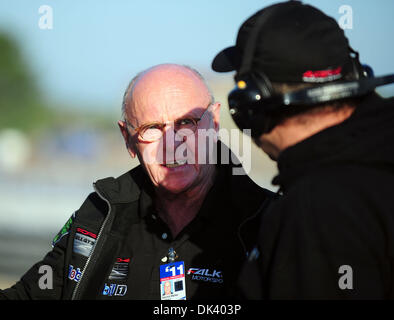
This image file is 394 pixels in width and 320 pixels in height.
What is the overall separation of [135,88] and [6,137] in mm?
38065

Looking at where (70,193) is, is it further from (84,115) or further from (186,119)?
(84,115)

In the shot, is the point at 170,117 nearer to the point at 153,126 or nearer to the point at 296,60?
the point at 153,126

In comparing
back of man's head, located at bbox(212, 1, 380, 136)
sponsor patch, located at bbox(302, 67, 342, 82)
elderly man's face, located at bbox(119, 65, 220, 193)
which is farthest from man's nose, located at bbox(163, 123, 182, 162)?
sponsor patch, located at bbox(302, 67, 342, 82)

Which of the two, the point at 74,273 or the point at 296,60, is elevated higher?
the point at 296,60

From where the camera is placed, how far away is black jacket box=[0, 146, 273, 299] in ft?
10.0

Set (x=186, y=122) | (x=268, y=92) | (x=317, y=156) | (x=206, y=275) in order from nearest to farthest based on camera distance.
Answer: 1. (x=317, y=156)
2. (x=268, y=92)
3. (x=206, y=275)
4. (x=186, y=122)

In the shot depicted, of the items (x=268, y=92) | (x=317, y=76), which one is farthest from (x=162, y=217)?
(x=317, y=76)

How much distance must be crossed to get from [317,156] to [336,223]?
0.26m

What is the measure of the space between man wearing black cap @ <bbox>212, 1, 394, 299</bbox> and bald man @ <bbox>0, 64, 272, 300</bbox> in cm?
101

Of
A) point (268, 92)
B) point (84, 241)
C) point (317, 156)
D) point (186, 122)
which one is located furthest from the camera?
point (186, 122)

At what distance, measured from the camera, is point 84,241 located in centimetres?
324

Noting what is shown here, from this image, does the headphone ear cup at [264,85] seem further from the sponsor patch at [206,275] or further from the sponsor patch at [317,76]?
the sponsor patch at [206,275]

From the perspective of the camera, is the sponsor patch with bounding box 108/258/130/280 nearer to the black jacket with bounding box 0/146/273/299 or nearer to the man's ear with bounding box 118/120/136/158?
the black jacket with bounding box 0/146/273/299

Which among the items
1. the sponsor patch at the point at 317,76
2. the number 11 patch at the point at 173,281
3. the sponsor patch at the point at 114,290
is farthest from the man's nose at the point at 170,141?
the sponsor patch at the point at 317,76
